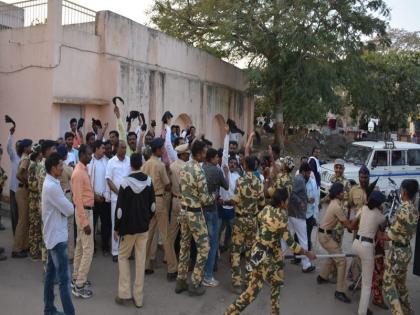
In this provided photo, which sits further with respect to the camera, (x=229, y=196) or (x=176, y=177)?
(x=229, y=196)

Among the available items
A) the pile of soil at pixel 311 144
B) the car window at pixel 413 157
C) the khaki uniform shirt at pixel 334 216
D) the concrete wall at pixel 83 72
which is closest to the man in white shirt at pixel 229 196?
the khaki uniform shirt at pixel 334 216

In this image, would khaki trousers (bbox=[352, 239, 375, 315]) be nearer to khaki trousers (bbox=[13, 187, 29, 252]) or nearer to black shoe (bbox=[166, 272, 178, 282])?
black shoe (bbox=[166, 272, 178, 282])

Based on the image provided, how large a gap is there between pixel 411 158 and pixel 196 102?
24.5 feet

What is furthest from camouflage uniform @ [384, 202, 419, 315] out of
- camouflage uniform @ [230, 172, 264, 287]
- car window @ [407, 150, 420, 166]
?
car window @ [407, 150, 420, 166]

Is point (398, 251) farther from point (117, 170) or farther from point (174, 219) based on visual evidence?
point (117, 170)

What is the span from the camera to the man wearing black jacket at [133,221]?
5.29 metres

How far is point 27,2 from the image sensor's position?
10734 millimetres

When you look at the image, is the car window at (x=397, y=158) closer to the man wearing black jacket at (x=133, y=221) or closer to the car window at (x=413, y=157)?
the car window at (x=413, y=157)

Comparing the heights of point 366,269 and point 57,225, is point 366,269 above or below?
below

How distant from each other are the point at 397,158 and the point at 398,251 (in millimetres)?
8252

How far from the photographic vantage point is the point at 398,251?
523cm

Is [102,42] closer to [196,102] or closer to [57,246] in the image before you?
[196,102]

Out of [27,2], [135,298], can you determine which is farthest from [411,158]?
[27,2]

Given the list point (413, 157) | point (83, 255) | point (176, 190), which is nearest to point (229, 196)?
point (176, 190)
